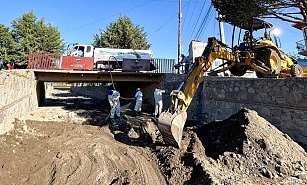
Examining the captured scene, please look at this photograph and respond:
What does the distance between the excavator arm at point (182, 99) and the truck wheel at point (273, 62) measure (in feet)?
5.26

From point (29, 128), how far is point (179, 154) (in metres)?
6.71

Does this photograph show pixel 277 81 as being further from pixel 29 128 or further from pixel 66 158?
pixel 29 128

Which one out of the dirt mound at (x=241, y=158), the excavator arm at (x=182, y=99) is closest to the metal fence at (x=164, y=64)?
the excavator arm at (x=182, y=99)

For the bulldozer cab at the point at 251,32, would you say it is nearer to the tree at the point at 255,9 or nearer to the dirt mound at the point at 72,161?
the tree at the point at 255,9

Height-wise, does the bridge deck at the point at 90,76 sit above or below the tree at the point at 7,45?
Answer: below

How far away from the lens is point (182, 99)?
789 centimetres

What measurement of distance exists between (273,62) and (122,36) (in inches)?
1148

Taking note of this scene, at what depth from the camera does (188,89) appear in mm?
8383

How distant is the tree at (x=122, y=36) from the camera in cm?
3731

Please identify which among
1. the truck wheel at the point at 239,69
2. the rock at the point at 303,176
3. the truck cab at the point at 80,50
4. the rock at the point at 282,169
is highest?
the truck cab at the point at 80,50

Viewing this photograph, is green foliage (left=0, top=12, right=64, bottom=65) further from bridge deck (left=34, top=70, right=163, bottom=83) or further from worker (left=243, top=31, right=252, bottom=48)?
worker (left=243, top=31, right=252, bottom=48)

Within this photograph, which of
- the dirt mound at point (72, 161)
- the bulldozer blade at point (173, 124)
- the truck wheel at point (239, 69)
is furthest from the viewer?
the truck wheel at point (239, 69)

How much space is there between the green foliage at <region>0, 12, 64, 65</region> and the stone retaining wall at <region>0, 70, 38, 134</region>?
20.4m

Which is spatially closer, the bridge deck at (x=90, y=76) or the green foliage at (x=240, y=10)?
the green foliage at (x=240, y=10)
